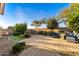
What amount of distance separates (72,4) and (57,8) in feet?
0.78

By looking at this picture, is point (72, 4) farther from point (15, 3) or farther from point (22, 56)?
point (22, 56)

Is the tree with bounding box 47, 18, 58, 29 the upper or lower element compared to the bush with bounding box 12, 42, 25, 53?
upper

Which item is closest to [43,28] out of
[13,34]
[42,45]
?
[42,45]

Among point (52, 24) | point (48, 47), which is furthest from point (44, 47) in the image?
point (52, 24)

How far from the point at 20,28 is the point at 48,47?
1.73ft

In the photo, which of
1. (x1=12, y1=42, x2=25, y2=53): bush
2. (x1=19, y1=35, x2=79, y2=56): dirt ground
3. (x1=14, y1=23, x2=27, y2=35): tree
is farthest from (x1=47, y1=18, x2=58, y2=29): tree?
(x1=12, y1=42, x2=25, y2=53): bush

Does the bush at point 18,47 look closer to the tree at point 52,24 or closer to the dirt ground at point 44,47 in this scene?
the dirt ground at point 44,47

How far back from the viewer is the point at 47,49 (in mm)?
3445

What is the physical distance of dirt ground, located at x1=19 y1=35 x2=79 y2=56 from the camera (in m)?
3.41

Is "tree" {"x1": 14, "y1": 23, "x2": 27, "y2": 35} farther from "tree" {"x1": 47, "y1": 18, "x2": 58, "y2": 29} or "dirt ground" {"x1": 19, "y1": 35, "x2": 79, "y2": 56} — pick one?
"tree" {"x1": 47, "y1": 18, "x2": 58, "y2": 29}

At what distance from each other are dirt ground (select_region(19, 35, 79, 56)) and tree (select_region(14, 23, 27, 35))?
0.53 feet

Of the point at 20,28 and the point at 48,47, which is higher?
the point at 20,28

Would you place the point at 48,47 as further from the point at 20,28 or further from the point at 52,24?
the point at 20,28

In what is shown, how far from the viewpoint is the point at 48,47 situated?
347 cm
